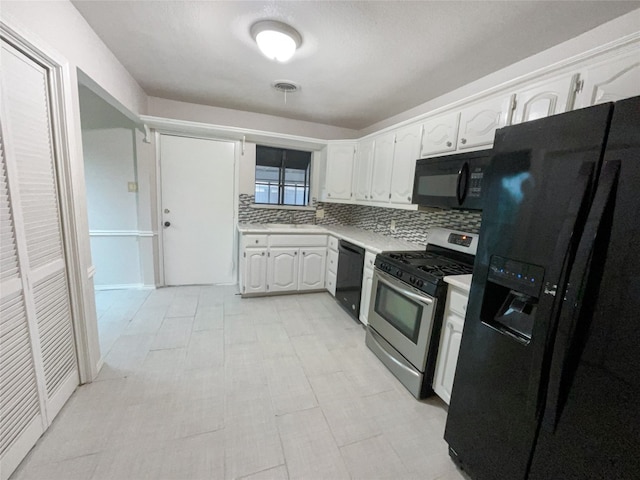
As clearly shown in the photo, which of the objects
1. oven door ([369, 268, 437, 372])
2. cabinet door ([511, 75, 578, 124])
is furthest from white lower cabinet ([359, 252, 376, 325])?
cabinet door ([511, 75, 578, 124])

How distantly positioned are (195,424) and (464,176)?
2.27 m

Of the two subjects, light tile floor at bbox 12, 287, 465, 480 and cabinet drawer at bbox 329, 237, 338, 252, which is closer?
light tile floor at bbox 12, 287, 465, 480

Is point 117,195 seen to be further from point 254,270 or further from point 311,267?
point 311,267

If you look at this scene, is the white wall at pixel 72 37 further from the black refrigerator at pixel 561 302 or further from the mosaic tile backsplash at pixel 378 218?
the black refrigerator at pixel 561 302

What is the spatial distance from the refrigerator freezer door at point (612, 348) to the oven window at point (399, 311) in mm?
899

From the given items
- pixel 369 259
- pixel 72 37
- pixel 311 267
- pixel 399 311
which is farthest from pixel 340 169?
pixel 72 37

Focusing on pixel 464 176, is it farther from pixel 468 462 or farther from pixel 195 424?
pixel 195 424

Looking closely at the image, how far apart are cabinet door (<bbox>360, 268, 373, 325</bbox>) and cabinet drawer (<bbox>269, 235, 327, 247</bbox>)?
93 cm

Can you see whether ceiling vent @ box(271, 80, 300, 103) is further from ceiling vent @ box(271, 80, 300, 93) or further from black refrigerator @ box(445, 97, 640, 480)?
black refrigerator @ box(445, 97, 640, 480)

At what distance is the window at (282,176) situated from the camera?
370 cm

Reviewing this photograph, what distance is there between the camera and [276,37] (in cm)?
167

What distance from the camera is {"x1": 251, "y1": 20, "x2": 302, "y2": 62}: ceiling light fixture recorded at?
5.33 ft

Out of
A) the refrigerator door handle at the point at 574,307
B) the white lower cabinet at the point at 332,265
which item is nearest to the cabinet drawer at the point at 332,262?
the white lower cabinet at the point at 332,265

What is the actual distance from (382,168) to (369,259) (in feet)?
3.39
